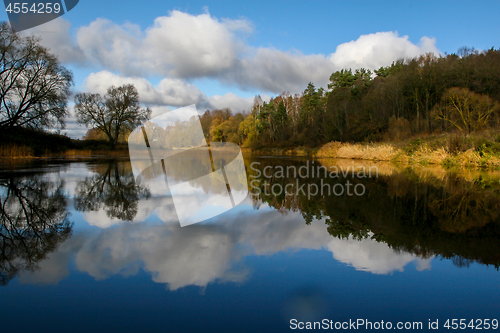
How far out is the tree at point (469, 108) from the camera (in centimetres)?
2124

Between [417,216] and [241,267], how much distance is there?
3557mm

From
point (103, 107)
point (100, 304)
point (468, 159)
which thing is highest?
point (103, 107)

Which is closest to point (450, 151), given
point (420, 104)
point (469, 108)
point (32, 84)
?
point (469, 108)

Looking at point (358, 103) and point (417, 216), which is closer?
point (417, 216)

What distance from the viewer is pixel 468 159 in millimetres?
16328

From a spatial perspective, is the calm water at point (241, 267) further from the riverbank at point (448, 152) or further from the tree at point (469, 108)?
the tree at point (469, 108)

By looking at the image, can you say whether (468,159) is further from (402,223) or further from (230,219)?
(230,219)

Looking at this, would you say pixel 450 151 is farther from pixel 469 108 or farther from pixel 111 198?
pixel 111 198

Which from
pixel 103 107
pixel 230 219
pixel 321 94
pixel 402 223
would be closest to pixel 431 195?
pixel 402 223

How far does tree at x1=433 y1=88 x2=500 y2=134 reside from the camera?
21237 millimetres

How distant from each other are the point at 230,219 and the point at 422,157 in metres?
18.2

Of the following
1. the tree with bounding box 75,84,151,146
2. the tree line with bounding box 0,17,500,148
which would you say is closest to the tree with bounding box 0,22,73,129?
the tree line with bounding box 0,17,500,148

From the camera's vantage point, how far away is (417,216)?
4.86 m

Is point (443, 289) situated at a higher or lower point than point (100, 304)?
lower
